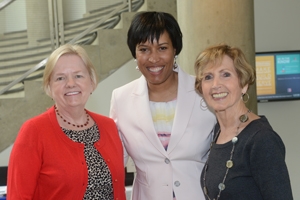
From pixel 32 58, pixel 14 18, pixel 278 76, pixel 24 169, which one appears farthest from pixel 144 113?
pixel 278 76

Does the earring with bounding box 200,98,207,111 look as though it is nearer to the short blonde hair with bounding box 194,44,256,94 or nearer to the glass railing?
the short blonde hair with bounding box 194,44,256,94

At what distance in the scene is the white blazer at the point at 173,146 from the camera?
2.70m

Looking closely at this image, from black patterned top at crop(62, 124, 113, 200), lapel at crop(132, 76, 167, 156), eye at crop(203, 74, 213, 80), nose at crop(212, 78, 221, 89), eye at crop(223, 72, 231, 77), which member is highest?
eye at crop(223, 72, 231, 77)

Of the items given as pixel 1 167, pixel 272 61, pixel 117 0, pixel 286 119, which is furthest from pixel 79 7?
pixel 286 119

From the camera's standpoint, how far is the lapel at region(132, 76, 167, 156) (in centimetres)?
273

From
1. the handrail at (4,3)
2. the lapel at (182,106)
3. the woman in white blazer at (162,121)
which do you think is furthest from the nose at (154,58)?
the handrail at (4,3)

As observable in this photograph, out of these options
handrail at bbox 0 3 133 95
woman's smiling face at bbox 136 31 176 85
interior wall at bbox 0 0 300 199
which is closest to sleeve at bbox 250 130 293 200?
woman's smiling face at bbox 136 31 176 85

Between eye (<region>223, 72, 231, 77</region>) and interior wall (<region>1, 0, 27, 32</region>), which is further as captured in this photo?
interior wall (<region>1, 0, 27, 32</region>)

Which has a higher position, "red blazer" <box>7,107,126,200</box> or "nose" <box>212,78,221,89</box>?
"nose" <box>212,78,221,89</box>

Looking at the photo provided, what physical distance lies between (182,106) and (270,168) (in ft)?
2.86

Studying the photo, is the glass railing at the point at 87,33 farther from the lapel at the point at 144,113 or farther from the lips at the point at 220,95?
the lips at the point at 220,95

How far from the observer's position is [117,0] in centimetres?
664

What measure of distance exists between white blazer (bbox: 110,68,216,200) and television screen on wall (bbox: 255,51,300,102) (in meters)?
4.47

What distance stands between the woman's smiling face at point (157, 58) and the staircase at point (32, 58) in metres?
3.70
